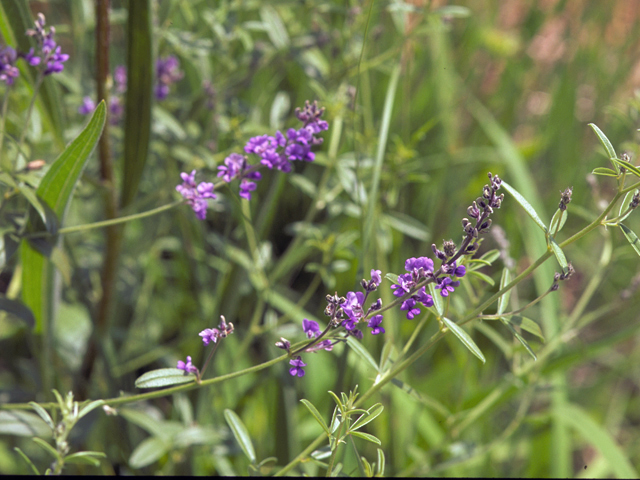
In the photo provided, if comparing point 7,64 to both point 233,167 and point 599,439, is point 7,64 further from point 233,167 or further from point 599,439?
point 599,439

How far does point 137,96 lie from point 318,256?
29.5 inches

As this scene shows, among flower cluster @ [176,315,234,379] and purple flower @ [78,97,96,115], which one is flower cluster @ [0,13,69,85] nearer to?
purple flower @ [78,97,96,115]

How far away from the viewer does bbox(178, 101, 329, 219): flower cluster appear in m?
0.86

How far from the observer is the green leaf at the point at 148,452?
110cm

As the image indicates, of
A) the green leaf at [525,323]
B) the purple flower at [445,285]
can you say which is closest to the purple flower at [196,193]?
the purple flower at [445,285]

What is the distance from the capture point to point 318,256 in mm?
1706

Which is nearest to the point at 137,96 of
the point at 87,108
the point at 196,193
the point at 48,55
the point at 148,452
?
the point at 87,108

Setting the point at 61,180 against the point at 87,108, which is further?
the point at 87,108

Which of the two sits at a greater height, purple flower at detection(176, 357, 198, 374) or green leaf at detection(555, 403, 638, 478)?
purple flower at detection(176, 357, 198, 374)

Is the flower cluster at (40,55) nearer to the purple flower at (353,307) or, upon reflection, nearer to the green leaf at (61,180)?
the green leaf at (61,180)

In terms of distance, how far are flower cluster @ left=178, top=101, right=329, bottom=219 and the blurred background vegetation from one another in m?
0.13

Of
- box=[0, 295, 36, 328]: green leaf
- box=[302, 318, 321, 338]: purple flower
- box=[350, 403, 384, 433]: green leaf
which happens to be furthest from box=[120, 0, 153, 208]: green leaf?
box=[350, 403, 384, 433]: green leaf

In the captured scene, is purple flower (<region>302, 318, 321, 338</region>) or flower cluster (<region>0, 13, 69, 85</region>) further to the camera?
flower cluster (<region>0, 13, 69, 85</region>)

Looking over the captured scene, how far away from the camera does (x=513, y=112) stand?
2.29m
